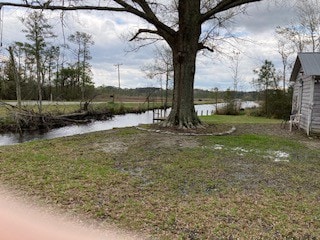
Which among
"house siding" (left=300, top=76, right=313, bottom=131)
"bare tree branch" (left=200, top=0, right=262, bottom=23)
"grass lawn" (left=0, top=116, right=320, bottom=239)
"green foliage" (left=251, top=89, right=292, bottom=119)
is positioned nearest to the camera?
"grass lawn" (left=0, top=116, right=320, bottom=239)

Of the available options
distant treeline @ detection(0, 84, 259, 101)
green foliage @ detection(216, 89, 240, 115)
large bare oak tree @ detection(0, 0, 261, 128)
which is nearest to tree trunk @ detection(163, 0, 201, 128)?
large bare oak tree @ detection(0, 0, 261, 128)

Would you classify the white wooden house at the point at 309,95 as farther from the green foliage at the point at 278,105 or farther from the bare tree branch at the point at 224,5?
the green foliage at the point at 278,105

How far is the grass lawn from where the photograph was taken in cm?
301

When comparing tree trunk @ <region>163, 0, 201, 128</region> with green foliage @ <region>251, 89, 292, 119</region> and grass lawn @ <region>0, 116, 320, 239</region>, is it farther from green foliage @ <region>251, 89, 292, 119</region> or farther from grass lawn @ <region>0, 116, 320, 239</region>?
green foliage @ <region>251, 89, 292, 119</region>

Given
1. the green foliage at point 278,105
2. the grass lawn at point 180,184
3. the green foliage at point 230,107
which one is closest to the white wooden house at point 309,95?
the grass lawn at point 180,184

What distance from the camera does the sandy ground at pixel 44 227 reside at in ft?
8.93

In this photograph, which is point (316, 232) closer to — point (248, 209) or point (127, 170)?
point (248, 209)

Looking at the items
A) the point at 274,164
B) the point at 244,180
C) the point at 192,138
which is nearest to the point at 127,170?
the point at 244,180

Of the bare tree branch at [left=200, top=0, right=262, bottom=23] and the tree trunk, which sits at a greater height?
the bare tree branch at [left=200, top=0, right=262, bottom=23]

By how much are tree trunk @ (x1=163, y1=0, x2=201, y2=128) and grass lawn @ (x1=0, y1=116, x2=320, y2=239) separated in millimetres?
2352

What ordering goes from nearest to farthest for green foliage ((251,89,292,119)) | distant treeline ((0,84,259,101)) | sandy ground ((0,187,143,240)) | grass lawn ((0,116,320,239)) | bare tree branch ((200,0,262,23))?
sandy ground ((0,187,143,240))
grass lawn ((0,116,320,239))
bare tree branch ((200,0,262,23))
green foliage ((251,89,292,119))
distant treeline ((0,84,259,101))

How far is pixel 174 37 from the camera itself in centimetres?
952

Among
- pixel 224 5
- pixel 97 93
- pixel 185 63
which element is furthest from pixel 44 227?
pixel 97 93

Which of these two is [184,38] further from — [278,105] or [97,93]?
[97,93]
